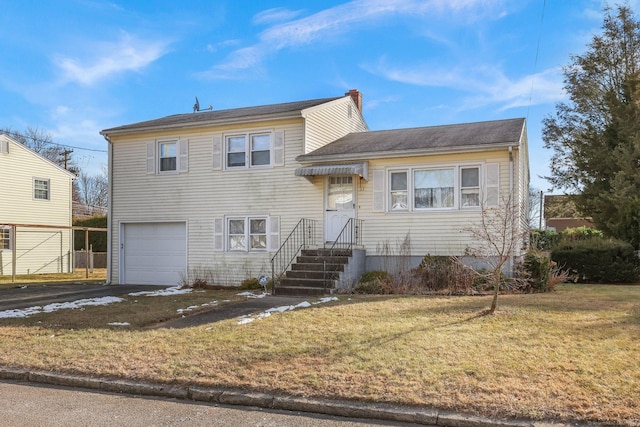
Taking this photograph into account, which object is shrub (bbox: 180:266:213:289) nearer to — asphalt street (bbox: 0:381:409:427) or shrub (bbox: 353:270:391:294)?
shrub (bbox: 353:270:391:294)

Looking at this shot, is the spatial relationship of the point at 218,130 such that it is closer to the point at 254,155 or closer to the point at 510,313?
the point at 254,155

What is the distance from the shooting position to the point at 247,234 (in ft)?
51.6

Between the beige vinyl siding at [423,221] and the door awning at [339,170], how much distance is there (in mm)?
→ 378

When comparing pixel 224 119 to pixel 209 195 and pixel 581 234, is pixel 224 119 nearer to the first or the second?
pixel 209 195

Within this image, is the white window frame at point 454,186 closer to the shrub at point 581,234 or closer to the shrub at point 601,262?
the shrub at point 601,262

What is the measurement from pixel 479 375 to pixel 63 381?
4.74m

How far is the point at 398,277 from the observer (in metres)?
12.5

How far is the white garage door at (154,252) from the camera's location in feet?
54.6

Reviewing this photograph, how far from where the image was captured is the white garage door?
1666cm

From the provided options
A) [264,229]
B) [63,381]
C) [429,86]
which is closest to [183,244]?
[264,229]

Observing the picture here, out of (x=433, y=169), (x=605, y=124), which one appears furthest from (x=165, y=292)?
(x=605, y=124)

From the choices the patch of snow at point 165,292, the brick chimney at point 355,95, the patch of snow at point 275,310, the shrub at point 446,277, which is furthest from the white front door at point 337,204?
the brick chimney at point 355,95

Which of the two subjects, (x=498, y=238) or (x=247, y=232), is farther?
(x=247, y=232)

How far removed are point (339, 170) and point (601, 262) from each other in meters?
8.67
